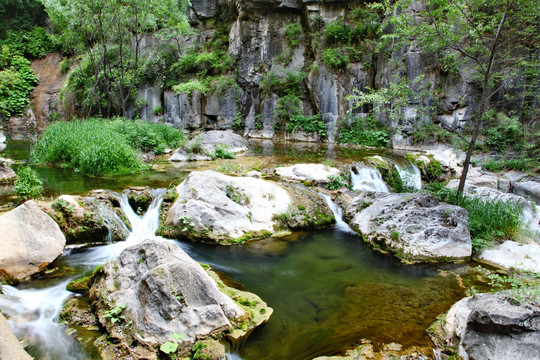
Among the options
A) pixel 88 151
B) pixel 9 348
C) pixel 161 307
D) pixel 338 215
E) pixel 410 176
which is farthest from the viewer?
pixel 410 176

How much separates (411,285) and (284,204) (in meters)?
3.26

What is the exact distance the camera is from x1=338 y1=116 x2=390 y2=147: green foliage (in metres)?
15.6

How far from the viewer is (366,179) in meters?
9.79

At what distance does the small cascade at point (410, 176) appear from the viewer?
9812mm

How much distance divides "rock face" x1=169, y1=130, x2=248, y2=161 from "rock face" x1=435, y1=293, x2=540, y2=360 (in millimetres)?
10187

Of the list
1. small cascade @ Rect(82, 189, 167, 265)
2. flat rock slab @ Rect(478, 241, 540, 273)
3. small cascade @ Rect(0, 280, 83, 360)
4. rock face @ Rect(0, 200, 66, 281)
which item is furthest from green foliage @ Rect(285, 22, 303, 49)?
small cascade @ Rect(0, 280, 83, 360)

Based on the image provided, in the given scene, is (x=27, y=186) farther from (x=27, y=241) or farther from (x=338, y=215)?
(x=338, y=215)

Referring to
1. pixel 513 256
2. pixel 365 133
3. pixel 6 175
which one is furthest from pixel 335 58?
pixel 6 175

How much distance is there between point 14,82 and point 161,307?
27553 mm

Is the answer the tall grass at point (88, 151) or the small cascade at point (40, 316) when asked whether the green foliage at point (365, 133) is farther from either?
the small cascade at point (40, 316)

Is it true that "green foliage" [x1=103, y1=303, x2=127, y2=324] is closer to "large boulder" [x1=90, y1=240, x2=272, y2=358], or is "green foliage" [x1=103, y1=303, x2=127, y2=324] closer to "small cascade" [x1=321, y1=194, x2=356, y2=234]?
"large boulder" [x1=90, y1=240, x2=272, y2=358]

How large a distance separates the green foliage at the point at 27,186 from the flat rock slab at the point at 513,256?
8.63 m

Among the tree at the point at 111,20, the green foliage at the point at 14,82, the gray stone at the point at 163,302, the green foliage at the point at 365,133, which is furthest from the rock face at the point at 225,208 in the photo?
the green foliage at the point at 14,82

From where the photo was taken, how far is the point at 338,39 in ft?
59.3
